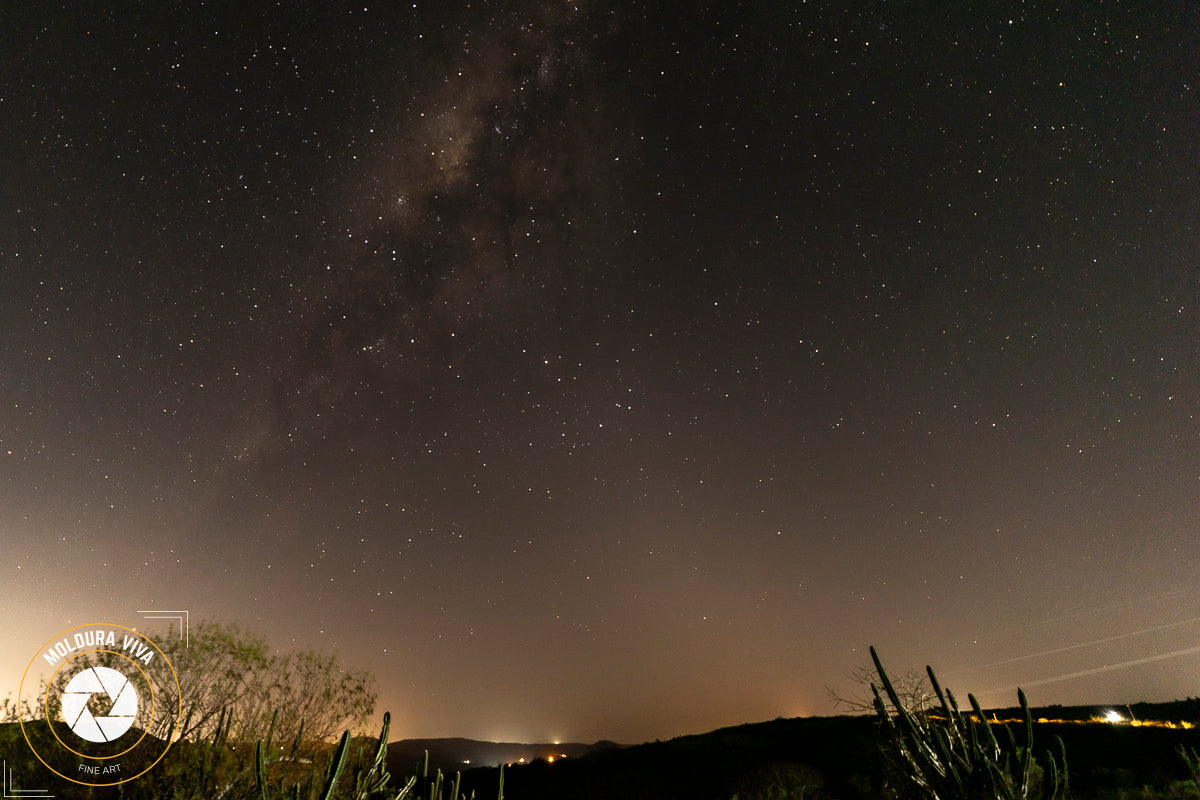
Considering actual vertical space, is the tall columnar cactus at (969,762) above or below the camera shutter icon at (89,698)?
below

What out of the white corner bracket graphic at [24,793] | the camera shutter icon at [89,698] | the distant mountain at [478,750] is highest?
the camera shutter icon at [89,698]

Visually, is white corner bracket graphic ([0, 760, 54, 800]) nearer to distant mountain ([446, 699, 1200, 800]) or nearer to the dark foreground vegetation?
the dark foreground vegetation

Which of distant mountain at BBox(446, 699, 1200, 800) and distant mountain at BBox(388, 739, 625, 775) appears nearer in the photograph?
distant mountain at BBox(446, 699, 1200, 800)

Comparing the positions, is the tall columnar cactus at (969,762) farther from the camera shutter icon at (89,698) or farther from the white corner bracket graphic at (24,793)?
the camera shutter icon at (89,698)

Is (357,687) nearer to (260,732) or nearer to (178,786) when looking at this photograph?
(260,732)

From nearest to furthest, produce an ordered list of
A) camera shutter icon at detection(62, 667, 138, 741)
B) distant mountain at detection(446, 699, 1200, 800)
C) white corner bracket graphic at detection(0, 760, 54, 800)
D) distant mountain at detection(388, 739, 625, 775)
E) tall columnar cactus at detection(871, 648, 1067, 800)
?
1. tall columnar cactus at detection(871, 648, 1067, 800)
2. white corner bracket graphic at detection(0, 760, 54, 800)
3. camera shutter icon at detection(62, 667, 138, 741)
4. distant mountain at detection(446, 699, 1200, 800)
5. distant mountain at detection(388, 739, 625, 775)

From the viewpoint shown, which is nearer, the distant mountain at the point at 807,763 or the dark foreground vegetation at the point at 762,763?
the dark foreground vegetation at the point at 762,763

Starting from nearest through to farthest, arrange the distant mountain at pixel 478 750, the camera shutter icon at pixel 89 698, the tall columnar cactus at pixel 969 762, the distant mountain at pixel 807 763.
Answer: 1. the tall columnar cactus at pixel 969 762
2. the camera shutter icon at pixel 89 698
3. the distant mountain at pixel 807 763
4. the distant mountain at pixel 478 750

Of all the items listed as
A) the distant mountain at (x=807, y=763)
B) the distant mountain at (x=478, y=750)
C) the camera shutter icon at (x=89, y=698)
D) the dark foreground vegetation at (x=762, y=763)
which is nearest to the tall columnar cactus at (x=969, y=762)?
the dark foreground vegetation at (x=762, y=763)

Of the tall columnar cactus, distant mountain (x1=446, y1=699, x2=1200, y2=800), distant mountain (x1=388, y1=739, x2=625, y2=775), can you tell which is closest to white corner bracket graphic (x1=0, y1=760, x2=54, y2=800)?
distant mountain (x1=446, y1=699, x2=1200, y2=800)

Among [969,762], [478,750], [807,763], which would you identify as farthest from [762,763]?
[478,750]

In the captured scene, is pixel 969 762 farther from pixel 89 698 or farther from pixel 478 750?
pixel 478 750

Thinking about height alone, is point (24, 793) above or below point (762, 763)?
above

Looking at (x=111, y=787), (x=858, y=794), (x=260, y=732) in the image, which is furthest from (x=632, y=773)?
(x=111, y=787)
